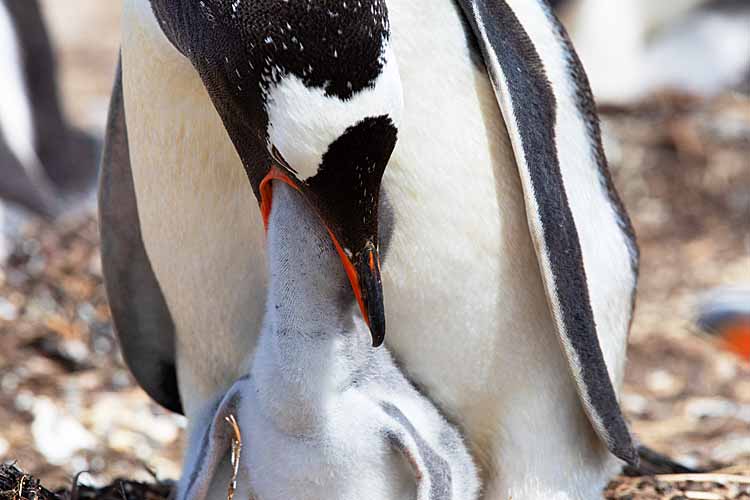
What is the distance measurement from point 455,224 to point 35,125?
386cm

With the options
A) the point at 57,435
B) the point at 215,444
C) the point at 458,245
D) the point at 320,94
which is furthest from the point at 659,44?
the point at 320,94

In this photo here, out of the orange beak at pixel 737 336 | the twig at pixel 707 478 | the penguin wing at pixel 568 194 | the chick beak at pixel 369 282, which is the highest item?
the orange beak at pixel 737 336

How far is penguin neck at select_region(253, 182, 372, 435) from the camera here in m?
1.80

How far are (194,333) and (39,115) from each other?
11.6ft

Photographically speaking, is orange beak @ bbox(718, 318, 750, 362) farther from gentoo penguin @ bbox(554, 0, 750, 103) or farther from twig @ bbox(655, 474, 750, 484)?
gentoo penguin @ bbox(554, 0, 750, 103)

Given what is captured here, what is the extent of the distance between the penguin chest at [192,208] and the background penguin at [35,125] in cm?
288

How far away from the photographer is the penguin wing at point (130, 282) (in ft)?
7.30

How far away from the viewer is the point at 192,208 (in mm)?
1966

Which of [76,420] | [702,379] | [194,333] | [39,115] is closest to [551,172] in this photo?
[194,333]

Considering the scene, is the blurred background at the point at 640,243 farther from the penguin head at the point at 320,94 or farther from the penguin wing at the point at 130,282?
the penguin head at the point at 320,94

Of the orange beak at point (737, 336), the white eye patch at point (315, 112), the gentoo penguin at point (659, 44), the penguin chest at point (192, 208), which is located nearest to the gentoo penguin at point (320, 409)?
the penguin chest at point (192, 208)

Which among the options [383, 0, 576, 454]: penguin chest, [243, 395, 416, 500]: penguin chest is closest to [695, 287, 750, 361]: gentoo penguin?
[383, 0, 576, 454]: penguin chest

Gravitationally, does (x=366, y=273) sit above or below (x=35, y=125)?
below

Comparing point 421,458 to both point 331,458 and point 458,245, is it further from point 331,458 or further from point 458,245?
point 458,245
